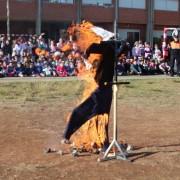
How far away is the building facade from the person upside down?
35.3 m

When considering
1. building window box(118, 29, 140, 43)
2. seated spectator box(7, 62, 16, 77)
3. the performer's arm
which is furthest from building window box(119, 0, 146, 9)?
the performer's arm

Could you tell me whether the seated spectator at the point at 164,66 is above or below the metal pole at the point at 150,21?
below

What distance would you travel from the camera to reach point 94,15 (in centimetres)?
5334

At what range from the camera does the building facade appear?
48.0 metres

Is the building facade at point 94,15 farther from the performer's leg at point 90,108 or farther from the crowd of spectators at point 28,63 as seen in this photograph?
the performer's leg at point 90,108

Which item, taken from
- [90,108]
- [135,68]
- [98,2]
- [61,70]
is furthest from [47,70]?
[98,2]

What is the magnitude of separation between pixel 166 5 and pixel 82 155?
53.6 metres

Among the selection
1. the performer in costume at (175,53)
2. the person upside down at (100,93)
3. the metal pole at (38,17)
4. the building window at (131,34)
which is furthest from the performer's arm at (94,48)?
the building window at (131,34)

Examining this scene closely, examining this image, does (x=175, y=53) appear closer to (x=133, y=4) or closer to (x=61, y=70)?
(x=61, y=70)

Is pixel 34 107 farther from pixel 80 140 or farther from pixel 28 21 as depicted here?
pixel 28 21

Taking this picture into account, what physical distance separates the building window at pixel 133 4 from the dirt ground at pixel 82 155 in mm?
42688

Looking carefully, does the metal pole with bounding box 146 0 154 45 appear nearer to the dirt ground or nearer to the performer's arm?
the dirt ground

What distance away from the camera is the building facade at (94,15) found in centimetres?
4797

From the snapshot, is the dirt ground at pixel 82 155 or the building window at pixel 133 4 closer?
the dirt ground at pixel 82 155
